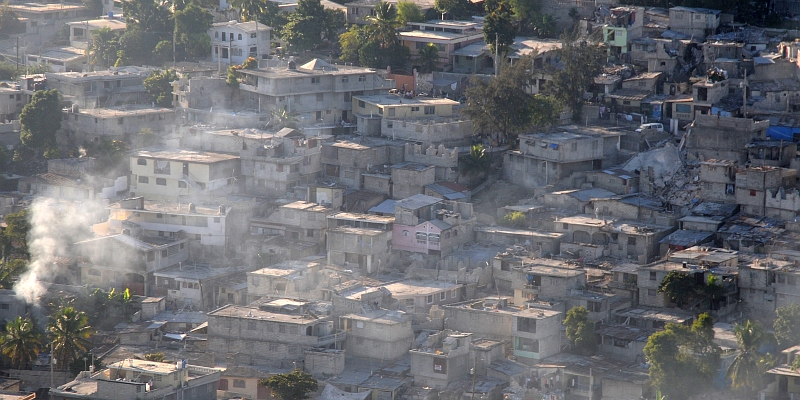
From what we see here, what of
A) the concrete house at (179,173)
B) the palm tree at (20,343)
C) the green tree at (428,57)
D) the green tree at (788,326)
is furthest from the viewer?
the green tree at (428,57)

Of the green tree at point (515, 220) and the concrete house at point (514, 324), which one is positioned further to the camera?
the green tree at point (515, 220)

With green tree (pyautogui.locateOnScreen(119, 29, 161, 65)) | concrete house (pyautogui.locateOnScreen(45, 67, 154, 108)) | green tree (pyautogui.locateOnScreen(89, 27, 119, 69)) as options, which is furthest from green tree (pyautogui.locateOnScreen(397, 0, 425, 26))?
green tree (pyautogui.locateOnScreen(89, 27, 119, 69))

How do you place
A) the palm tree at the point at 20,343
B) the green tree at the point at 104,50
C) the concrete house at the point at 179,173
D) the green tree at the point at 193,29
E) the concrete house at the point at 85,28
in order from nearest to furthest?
1. the palm tree at the point at 20,343
2. the concrete house at the point at 179,173
3. the green tree at the point at 193,29
4. the green tree at the point at 104,50
5. the concrete house at the point at 85,28

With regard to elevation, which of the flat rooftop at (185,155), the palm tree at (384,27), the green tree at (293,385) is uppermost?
the palm tree at (384,27)

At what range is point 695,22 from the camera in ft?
221

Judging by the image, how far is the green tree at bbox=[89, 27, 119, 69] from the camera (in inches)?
2869

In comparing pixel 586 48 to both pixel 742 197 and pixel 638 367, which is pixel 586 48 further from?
pixel 638 367

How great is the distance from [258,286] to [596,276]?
10.4 m

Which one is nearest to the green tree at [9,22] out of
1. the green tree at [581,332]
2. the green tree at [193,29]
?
the green tree at [193,29]

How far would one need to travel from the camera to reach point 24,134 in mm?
64125

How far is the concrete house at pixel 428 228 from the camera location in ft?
185

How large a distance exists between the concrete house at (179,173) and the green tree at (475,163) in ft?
25.9

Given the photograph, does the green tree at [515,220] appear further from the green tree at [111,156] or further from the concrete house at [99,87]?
the concrete house at [99,87]

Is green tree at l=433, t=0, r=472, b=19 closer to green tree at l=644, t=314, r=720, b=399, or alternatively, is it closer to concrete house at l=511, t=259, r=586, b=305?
concrete house at l=511, t=259, r=586, b=305
